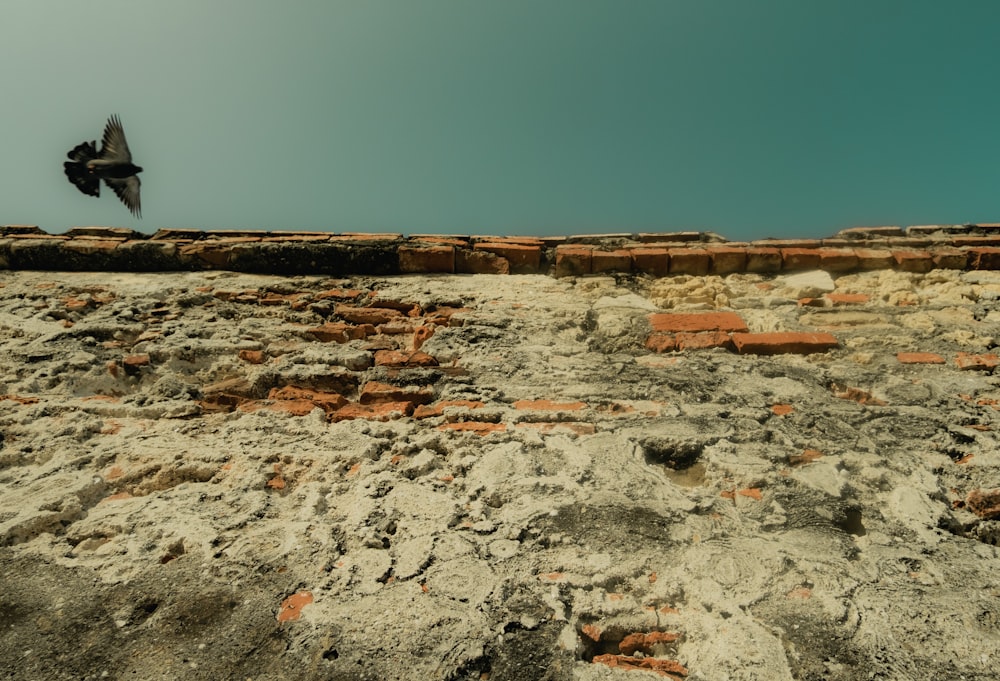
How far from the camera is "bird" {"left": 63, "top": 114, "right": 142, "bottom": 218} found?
13.2ft

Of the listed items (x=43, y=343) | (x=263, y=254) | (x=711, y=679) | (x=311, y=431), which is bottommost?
(x=711, y=679)

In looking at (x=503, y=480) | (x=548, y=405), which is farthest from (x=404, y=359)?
(x=503, y=480)

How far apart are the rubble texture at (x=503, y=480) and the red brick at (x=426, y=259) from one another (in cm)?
28

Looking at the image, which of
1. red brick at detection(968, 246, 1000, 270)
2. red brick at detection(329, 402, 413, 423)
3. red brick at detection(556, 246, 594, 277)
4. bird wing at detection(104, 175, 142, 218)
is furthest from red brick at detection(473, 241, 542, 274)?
bird wing at detection(104, 175, 142, 218)

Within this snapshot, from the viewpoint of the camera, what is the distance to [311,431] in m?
1.81

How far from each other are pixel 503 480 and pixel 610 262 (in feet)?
5.15

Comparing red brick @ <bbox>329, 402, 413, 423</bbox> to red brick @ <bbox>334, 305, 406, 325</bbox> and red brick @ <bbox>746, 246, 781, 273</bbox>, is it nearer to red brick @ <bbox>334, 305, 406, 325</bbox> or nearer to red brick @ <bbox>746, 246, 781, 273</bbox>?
red brick @ <bbox>334, 305, 406, 325</bbox>

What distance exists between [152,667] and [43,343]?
1.67 metres

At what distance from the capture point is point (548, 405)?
74.1 inches

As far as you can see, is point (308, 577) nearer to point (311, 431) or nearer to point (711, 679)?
point (311, 431)

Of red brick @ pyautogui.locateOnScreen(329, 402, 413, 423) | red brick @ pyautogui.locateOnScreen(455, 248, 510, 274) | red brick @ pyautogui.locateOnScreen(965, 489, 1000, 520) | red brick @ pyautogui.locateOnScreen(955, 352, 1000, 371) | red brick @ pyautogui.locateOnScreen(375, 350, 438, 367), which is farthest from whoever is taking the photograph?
red brick @ pyautogui.locateOnScreen(455, 248, 510, 274)

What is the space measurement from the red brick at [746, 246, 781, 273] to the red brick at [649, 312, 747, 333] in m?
0.51

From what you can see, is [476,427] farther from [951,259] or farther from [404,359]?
[951,259]

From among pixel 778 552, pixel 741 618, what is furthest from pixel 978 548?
pixel 741 618
